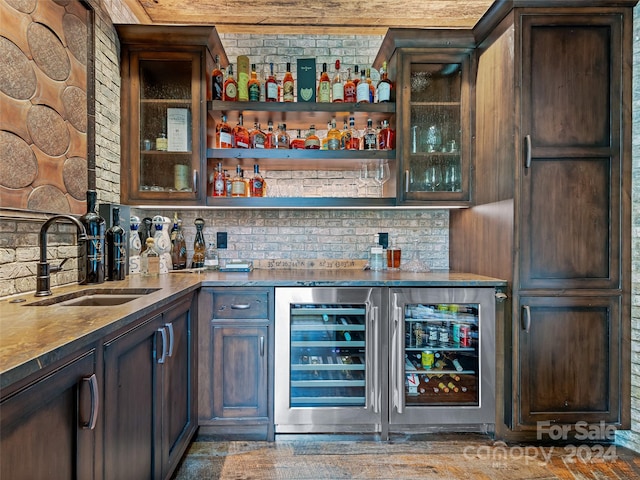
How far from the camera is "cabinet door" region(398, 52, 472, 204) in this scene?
2.53 metres

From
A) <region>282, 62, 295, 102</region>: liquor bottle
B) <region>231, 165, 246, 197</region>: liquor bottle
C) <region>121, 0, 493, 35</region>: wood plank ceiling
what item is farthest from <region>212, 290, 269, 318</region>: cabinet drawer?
<region>121, 0, 493, 35</region>: wood plank ceiling

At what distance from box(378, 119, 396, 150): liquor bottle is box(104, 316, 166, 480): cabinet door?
1807 mm

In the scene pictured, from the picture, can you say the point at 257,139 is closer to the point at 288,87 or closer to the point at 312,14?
the point at 288,87

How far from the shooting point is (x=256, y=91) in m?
2.59

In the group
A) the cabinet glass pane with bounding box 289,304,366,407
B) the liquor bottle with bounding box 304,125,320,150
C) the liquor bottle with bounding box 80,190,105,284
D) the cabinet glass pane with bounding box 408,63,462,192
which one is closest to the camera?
the liquor bottle with bounding box 80,190,105,284

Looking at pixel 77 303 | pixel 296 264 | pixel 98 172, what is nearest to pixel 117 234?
pixel 98 172

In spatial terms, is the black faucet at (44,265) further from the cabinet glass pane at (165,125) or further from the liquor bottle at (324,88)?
the liquor bottle at (324,88)

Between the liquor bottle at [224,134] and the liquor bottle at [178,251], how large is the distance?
65cm

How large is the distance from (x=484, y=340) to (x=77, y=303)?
2.08 metres

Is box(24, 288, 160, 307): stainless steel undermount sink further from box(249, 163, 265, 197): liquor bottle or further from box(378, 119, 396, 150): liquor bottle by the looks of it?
box(378, 119, 396, 150): liquor bottle

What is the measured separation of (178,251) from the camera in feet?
9.07

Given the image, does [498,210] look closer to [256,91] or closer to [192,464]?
[256,91]

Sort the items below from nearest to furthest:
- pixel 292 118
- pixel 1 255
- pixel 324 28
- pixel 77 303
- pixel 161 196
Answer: pixel 1 255 → pixel 77 303 → pixel 161 196 → pixel 292 118 → pixel 324 28

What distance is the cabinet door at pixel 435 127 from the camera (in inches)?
99.7
